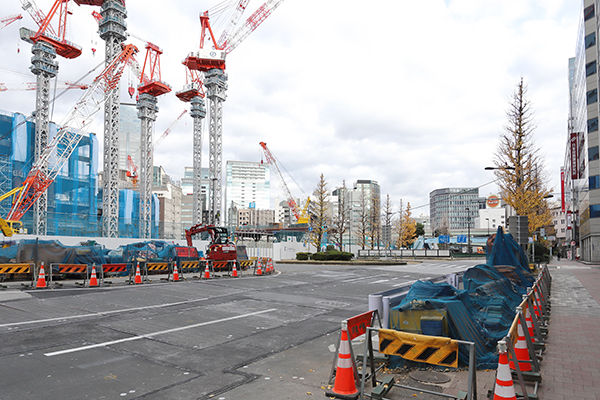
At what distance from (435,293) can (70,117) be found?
54.8m

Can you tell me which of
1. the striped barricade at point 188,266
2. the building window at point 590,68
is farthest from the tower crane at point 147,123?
the building window at point 590,68

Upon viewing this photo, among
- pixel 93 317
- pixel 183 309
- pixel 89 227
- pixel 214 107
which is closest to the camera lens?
pixel 93 317

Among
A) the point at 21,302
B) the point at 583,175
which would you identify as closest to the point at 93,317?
the point at 21,302

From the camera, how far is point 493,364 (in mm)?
6352

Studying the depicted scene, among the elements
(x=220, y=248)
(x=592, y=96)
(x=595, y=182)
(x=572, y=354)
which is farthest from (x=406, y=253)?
(x=572, y=354)

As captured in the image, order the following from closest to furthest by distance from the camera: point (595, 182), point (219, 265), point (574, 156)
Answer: point (219, 265) → point (595, 182) → point (574, 156)

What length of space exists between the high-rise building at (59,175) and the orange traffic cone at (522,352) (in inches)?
1772

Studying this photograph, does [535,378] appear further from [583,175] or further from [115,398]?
[583,175]

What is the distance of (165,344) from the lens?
790 centimetres

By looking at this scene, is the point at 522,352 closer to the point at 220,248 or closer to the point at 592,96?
the point at 220,248

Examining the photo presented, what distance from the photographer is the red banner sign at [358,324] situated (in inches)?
229

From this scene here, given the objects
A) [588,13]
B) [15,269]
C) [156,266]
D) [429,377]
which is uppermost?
[588,13]

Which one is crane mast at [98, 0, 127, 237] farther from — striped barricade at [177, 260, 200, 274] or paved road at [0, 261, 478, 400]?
paved road at [0, 261, 478, 400]

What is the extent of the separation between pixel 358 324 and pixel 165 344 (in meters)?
4.04
